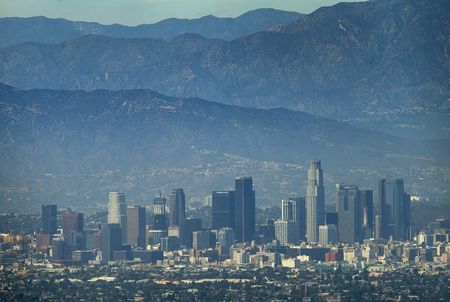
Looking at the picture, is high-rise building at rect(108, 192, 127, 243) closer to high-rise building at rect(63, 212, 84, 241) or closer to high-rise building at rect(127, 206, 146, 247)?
high-rise building at rect(127, 206, 146, 247)

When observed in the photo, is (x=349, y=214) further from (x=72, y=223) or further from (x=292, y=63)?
(x=292, y=63)

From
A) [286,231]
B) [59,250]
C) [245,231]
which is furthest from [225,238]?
[59,250]

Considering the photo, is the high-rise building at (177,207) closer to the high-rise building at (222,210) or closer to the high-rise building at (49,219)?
the high-rise building at (222,210)

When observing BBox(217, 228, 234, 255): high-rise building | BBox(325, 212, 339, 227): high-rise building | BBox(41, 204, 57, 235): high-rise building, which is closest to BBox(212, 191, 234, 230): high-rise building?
BBox(217, 228, 234, 255): high-rise building

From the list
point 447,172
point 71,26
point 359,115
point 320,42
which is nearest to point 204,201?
point 447,172

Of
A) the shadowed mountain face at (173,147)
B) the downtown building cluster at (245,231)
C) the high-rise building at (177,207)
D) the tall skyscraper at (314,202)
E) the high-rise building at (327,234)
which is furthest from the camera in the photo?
the shadowed mountain face at (173,147)

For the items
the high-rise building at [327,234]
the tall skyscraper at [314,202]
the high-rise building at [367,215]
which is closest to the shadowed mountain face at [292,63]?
the tall skyscraper at [314,202]
